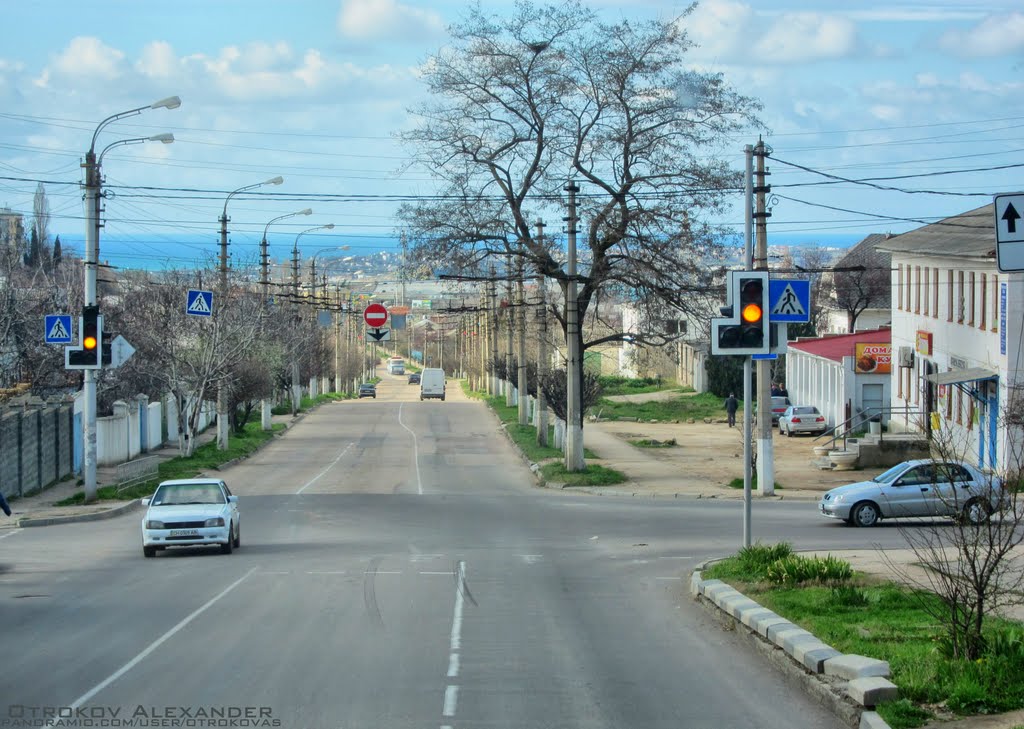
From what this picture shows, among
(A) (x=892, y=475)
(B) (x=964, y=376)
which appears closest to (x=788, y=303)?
(A) (x=892, y=475)

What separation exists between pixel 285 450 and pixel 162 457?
691 centimetres

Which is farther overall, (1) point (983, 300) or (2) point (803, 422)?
(2) point (803, 422)

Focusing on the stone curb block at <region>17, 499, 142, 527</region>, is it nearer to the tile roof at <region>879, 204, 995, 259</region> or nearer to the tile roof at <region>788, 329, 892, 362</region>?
the tile roof at <region>879, 204, 995, 259</region>

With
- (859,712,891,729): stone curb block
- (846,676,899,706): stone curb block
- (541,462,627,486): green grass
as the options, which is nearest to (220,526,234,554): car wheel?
(846,676,899,706): stone curb block

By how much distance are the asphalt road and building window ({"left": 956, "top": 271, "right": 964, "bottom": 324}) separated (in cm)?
1222

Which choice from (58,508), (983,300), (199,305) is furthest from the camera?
(199,305)

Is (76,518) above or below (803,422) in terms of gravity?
below

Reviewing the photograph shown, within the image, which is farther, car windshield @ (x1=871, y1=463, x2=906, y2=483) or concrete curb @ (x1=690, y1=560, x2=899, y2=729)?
car windshield @ (x1=871, y1=463, x2=906, y2=483)

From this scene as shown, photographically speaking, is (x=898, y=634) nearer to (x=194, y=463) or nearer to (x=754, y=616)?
(x=754, y=616)

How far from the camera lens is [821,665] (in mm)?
10516

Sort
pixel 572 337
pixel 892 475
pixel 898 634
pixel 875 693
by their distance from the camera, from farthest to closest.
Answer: pixel 572 337 < pixel 892 475 < pixel 898 634 < pixel 875 693

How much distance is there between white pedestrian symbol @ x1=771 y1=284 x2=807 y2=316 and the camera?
2680cm

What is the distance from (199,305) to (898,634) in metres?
28.6

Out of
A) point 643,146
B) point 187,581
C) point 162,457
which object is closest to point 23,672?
point 187,581
